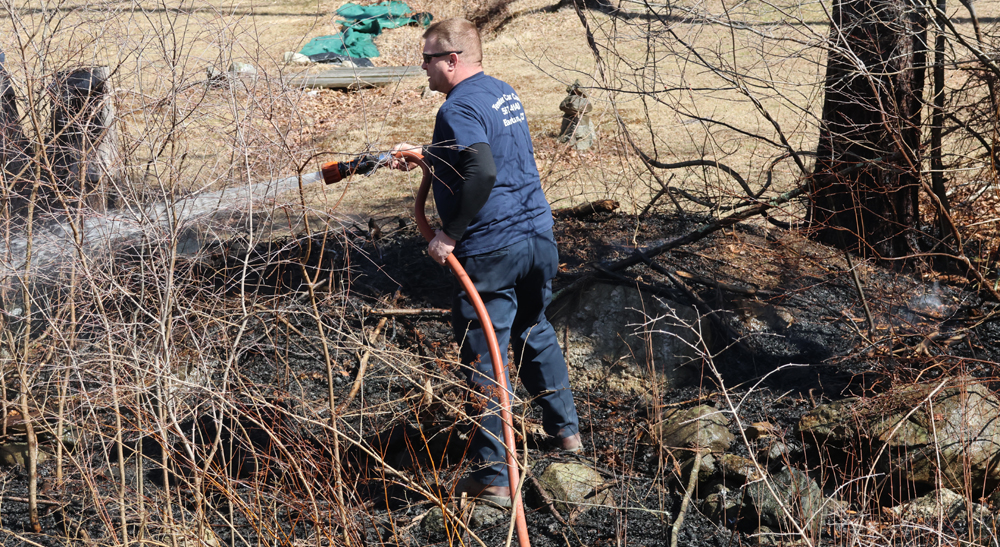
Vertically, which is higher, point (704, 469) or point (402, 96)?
point (402, 96)

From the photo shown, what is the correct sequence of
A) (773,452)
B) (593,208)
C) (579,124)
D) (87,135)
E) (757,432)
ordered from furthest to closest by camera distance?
(579,124) → (593,208) → (757,432) → (773,452) → (87,135)

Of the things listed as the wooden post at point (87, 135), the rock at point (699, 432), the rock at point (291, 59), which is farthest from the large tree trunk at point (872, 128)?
the wooden post at point (87, 135)

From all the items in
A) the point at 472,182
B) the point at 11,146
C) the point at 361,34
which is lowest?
the point at 472,182

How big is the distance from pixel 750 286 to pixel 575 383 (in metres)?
1.31

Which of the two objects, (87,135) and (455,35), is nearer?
(87,135)

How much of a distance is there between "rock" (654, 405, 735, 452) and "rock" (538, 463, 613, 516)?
1.27 feet

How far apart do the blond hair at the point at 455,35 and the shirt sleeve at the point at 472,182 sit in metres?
0.46

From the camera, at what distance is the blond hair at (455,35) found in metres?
3.09

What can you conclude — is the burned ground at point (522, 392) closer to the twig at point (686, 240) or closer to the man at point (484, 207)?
the twig at point (686, 240)

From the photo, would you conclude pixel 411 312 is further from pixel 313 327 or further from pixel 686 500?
pixel 686 500

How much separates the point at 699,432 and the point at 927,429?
925mm

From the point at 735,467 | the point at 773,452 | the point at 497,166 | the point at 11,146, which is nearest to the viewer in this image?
the point at 11,146

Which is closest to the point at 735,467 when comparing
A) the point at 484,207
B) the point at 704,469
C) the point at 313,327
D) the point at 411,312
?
the point at 704,469

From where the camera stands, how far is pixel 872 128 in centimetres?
475
